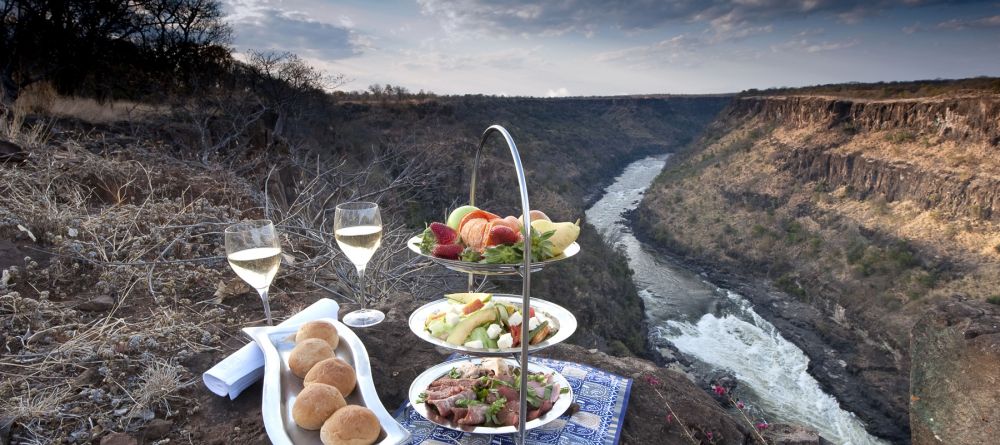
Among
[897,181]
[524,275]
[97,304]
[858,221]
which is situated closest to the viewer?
[524,275]

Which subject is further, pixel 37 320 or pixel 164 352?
pixel 37 320

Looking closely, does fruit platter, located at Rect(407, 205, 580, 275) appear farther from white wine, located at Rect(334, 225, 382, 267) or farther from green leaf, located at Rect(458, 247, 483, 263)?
white wine, located at Rect(334, 225, 382, 267)

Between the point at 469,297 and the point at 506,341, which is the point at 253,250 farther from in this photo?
the point at 506,341

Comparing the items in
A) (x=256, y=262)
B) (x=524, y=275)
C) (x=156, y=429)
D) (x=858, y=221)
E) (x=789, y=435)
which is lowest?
(x=858, y=221)

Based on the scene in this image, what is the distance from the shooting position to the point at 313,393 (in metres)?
1.89

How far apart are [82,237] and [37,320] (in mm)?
1309

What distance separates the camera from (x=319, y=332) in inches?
94.3

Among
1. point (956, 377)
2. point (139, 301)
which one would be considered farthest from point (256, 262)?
point (956, 377)

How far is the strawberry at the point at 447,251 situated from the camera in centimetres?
204

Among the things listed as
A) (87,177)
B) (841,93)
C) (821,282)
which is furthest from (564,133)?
(87,177)

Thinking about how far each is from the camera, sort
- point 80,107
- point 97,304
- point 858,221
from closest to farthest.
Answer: point 97,304, point 80,107, point 858,221

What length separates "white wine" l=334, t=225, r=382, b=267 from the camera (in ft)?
8.00

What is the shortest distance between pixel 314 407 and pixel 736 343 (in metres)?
33.9

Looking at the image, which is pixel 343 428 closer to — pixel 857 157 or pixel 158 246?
pixel 158 246
